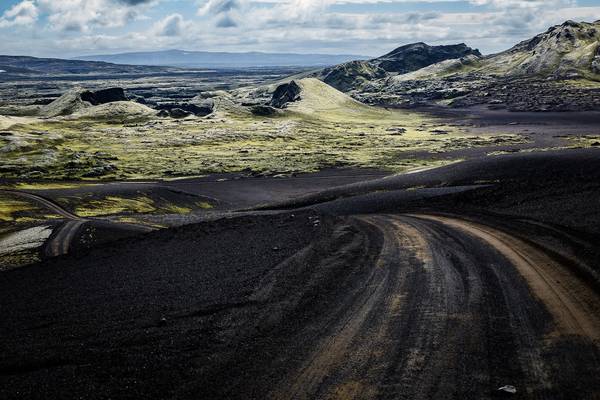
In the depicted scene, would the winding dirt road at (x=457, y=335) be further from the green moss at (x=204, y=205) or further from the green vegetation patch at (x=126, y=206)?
the green moss at (x=204, y=205)

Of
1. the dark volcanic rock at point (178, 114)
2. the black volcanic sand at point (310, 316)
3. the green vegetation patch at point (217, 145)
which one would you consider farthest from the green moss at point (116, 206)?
the dark volcanic rock at point (178, 114)

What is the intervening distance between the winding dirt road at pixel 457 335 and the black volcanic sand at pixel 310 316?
0.04 meters

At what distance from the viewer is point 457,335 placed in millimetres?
12508

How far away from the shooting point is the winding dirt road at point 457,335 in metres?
10.4

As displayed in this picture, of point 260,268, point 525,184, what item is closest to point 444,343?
point 260,268

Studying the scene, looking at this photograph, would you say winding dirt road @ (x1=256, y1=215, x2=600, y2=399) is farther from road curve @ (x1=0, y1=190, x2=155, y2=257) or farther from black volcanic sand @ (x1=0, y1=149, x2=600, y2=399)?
road curve @ (x1=0, y1=190, x2=155, y2=257)

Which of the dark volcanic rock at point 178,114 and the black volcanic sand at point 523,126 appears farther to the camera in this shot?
the dark volcanic rock at point 178,114

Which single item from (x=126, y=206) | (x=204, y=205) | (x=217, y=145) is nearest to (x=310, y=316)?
(x=126, y=206)

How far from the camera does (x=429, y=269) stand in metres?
18.2

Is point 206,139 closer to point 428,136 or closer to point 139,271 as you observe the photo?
point 428,136

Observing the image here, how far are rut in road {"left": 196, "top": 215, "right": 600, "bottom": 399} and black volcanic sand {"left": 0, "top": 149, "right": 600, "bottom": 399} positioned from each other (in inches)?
1.7

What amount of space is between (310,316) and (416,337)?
306 cm

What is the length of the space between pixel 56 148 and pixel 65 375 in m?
116

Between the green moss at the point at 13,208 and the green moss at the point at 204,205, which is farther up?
the green moss at the point at 13,208
